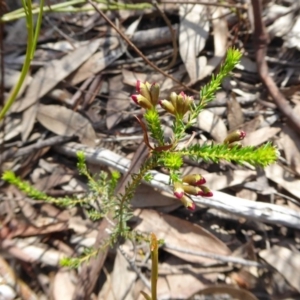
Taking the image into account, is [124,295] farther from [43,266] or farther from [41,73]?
[41,73]

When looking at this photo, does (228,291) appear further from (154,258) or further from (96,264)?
(154,258)

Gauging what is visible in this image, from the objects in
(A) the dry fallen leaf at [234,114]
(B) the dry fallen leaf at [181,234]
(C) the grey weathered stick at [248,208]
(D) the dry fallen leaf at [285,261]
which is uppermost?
(A) the dry fallen leaf at [234,114]

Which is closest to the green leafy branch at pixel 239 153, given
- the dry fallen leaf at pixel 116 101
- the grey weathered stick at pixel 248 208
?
the grey weathered stick at pixel 248 208

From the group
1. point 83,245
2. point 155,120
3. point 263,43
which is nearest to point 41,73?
point 83,245

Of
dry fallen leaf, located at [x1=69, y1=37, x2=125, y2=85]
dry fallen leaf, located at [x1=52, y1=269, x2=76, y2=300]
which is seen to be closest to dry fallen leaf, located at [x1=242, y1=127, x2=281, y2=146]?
dry fallen leaf, located at [x1=69, y1=37, x2=125, y2=85]

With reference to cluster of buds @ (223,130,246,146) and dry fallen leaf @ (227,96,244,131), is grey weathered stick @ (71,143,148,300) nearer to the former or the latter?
dry fallen leaf @ (227,96,244,131)

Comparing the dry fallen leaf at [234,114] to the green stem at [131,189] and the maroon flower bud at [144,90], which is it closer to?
the green stem at [131,189]
